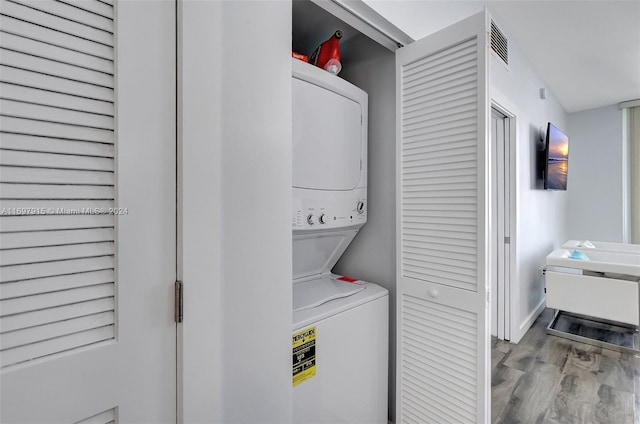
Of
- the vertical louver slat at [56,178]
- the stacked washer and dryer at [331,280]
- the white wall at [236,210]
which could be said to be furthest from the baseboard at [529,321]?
the vertical louver slat at [56,178]

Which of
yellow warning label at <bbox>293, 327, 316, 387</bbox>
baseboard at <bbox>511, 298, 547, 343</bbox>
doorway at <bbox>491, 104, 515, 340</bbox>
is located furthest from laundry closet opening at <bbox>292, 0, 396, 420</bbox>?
baseboard at <bbox>511, 298, 547, 343</bbox>

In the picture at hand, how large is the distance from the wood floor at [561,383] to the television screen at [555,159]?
166 cm

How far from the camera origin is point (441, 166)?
1.34 m

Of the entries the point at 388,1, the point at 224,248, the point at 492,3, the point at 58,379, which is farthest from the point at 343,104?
the point at 492,3

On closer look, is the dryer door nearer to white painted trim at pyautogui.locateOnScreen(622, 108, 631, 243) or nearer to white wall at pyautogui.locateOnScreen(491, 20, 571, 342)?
white wall at pyautogui.locateOnScreen(491, 20, 571, 342)

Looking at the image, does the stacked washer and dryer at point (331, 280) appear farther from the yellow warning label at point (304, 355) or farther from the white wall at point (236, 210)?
the white wall at point (236, 210)

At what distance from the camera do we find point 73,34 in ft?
1.96

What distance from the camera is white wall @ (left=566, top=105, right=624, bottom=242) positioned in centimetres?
430

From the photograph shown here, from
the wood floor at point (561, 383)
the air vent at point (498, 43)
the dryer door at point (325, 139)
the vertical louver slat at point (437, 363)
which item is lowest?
the wood floor at point (561, 383)

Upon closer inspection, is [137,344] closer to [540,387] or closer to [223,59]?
[223,59]

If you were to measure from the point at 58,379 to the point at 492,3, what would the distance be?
2.84 metres

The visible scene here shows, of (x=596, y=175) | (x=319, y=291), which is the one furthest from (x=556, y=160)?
(x=319, y=291)

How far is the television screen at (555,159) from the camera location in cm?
328

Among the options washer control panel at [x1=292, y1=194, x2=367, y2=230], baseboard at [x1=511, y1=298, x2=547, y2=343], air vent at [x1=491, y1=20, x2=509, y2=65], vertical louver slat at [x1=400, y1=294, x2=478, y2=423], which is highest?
air vent at [x1=491, y1=20, x2=509, y2=65]
